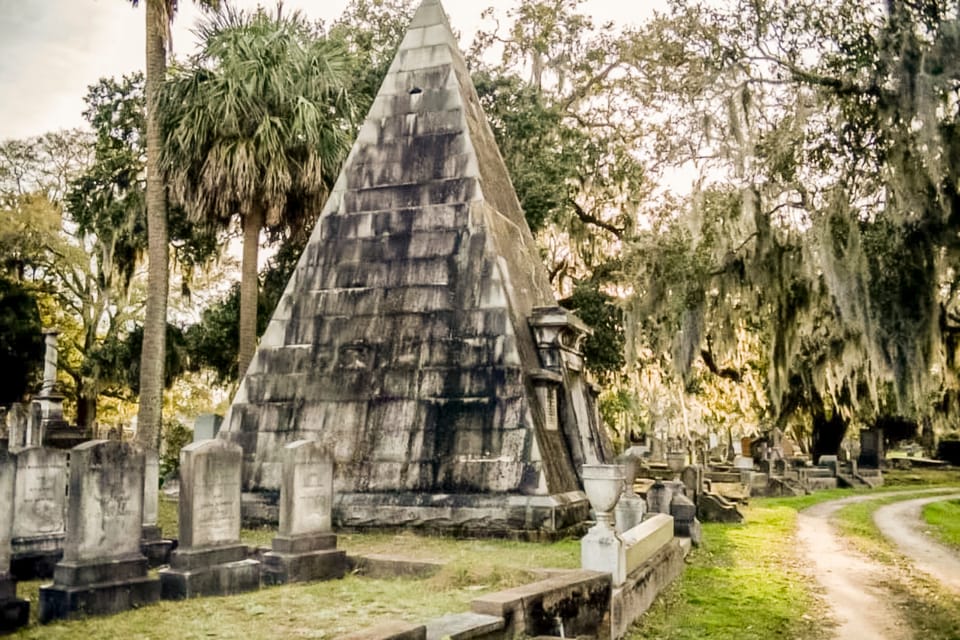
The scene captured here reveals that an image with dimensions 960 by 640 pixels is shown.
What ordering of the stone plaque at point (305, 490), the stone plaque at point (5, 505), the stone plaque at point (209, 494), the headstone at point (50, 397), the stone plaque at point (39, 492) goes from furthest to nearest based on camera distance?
1. the headstone at point (50, 397)
2. the stone plaque at point (39, 492)
3. the stone plaque at point (305, 490)
4. the stone plaque at point (209, 494)
5. the stone plaque at point (5, 505)

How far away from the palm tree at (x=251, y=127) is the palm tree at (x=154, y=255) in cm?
27

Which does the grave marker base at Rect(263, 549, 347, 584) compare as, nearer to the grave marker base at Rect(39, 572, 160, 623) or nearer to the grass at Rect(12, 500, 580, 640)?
the grass at Rect(12, 500, 580, 640)

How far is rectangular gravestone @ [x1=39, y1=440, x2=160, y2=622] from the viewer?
6.70m

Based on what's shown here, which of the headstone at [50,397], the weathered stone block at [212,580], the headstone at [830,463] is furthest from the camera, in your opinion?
the headstone at [830,463]

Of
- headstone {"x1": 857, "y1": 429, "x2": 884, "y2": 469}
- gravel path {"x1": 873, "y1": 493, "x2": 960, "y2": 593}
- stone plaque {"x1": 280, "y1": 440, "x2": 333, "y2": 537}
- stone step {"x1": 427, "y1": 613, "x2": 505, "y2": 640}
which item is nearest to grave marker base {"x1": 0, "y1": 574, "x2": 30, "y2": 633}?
stone plaque {"x1": 280, "y1": 440, "x2": 333, "y2": 537}

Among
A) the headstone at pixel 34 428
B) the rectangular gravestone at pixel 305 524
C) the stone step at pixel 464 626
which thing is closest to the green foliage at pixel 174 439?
the headstone at pixel 34 428

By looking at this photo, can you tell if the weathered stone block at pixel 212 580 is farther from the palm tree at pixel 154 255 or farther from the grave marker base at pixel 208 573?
the palm tree at pixel 154 255

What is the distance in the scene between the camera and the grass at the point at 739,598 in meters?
8.20

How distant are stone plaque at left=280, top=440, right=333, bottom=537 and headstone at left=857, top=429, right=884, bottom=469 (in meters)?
29.9

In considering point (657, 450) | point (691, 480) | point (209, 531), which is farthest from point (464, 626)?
point (657, 450)

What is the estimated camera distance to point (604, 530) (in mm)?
7906

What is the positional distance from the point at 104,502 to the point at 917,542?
1355 centimetres

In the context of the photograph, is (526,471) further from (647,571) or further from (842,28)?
(842,28)

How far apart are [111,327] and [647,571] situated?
25.5 metres
